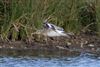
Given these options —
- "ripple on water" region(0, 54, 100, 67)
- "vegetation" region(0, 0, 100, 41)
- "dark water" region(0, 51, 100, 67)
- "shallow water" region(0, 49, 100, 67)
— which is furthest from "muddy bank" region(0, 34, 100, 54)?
"ripple on water" region(0, 54, 100, 67)

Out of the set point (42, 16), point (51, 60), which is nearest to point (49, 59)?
point (51, 60)

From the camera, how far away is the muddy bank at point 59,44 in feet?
33.7

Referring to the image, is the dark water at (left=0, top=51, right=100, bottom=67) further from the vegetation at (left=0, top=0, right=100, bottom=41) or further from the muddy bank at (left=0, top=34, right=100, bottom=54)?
the vegetation at (left=0, top=0, right=100, bottom=41)

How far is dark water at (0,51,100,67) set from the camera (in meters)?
8.90

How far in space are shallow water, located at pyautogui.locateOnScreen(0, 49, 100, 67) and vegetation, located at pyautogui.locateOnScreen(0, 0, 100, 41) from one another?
1.01 metres

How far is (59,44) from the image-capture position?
10.6m

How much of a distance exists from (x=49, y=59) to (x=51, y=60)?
0.29 ft

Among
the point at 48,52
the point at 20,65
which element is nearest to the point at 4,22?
the point at 48,52

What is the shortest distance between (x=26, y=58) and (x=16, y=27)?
47.6 inches

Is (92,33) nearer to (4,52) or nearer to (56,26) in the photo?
(56,26)

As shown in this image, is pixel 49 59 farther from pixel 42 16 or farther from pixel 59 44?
pixel 42 16

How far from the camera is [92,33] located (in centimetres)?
1162

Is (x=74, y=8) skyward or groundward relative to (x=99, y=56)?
skyward

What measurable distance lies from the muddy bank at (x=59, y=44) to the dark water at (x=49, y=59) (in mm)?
385
